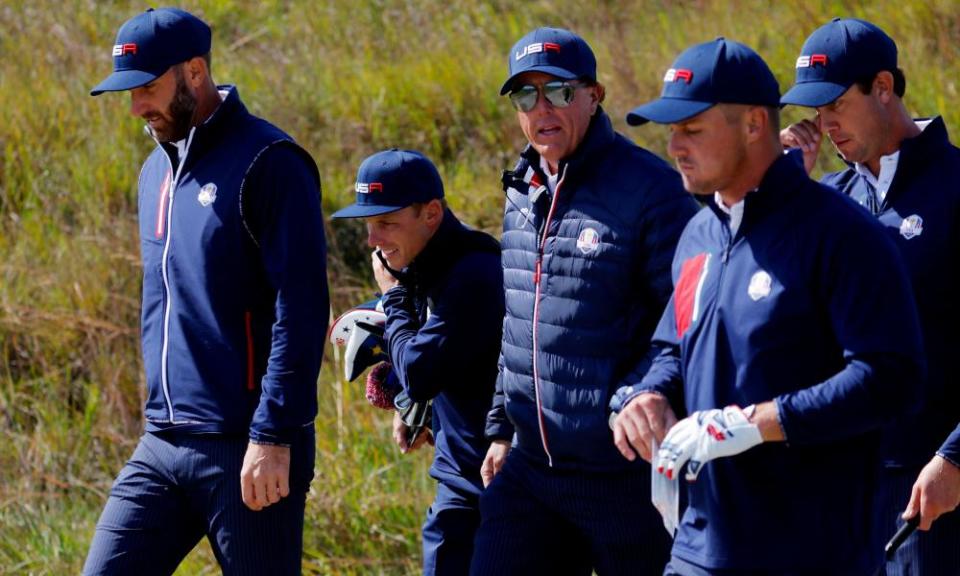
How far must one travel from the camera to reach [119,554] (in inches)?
191

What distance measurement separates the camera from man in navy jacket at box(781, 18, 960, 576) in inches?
183

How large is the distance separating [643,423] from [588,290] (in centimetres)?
71

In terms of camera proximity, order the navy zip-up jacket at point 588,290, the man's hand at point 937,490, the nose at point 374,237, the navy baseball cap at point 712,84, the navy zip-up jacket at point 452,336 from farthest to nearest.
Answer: the nose at point 374,237 < the navy zip-up jacket at point 452,336 < the navy zip-up jacket at point 588,290 < the man's hand at point 937,490 < the navy baseball cap at point 712,84

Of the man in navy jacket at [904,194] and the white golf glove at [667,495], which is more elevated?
the man in navy jacket at [904,194]

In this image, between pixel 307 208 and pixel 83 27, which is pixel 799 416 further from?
pixel 83 27

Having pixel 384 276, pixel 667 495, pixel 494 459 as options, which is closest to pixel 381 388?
pixel 384 276

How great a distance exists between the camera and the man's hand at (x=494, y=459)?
496cm

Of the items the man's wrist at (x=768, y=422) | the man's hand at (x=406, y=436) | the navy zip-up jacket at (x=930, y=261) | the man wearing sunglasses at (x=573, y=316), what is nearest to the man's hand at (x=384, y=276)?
the man's hand at (x=406, y=436)

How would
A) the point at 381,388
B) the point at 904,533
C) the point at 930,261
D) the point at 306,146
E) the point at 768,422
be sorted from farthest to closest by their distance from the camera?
the point at 306,146
the point at 381,388
the point at 930,261
the point at 904,533
the point at 768,422

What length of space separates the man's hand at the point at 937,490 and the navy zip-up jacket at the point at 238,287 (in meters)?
1.78

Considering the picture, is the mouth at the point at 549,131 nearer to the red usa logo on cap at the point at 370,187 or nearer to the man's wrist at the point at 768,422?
the red usa logo on cap at the point at 370,187

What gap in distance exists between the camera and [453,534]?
520cm

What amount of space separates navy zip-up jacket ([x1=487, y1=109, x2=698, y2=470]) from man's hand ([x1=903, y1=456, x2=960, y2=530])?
79 cm

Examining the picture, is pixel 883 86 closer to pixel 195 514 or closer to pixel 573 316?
pixel 573 316
